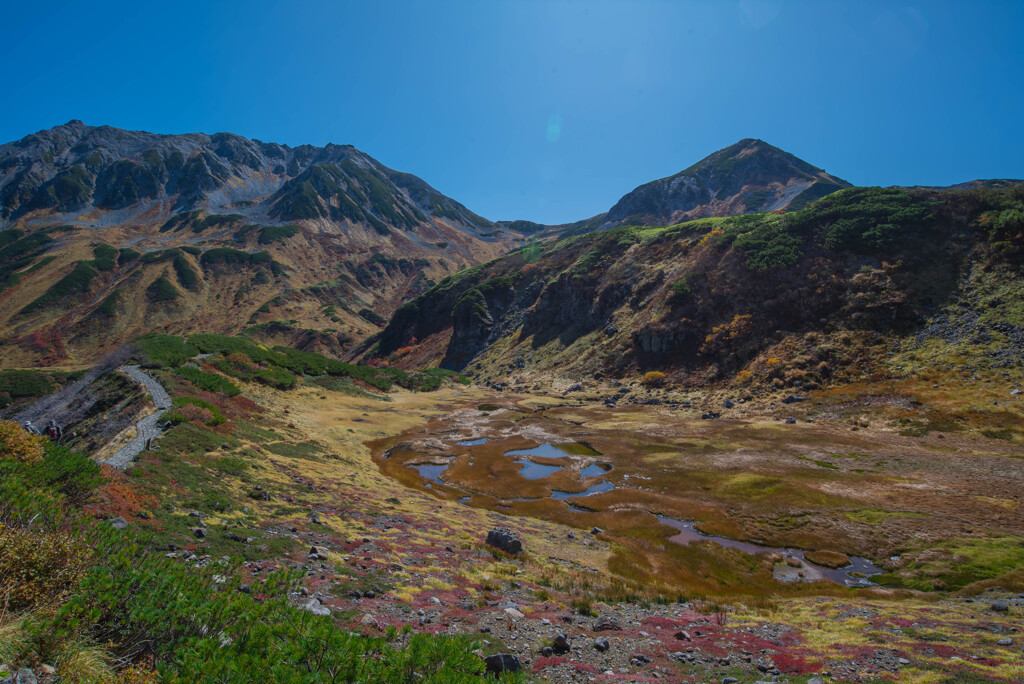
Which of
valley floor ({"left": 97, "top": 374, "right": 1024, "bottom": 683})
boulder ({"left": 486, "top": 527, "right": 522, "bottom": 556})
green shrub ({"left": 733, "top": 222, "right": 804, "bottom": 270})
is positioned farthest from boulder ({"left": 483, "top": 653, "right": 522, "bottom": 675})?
green shrub ({"left": 733, "top": 222, "right": 804, "bottom": 270})

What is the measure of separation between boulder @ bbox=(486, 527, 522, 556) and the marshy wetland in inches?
235

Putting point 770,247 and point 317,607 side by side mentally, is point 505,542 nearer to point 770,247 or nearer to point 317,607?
point 317,607

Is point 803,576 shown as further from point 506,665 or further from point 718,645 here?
point 506,665

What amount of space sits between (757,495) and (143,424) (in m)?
45.1

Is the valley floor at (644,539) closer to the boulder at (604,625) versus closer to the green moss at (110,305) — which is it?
the boulder at (604,625)

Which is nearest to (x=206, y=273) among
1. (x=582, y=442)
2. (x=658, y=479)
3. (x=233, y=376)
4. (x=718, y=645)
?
(x=233, y=376)

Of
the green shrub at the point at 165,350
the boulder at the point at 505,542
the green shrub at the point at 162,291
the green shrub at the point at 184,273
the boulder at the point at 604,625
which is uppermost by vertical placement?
the green shrub at the point at 184,273

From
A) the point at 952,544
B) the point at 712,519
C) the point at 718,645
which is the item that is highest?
the point at 718,645

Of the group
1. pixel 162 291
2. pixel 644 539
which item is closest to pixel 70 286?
pixel 162 291

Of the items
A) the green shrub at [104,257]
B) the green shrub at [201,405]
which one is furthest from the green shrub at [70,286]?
the green shrub at [201,405]

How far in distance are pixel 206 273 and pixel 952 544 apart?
246 meters

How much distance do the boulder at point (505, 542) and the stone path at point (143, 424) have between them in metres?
17.7

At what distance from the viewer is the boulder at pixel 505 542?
21.6m

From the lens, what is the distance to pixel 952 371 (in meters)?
48.6
